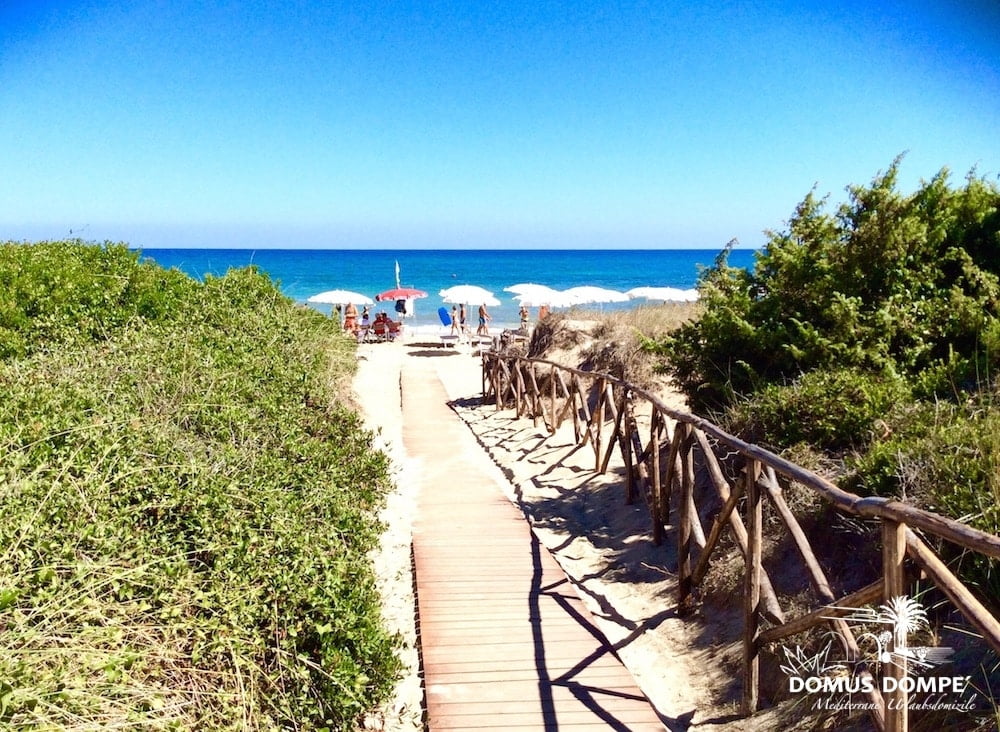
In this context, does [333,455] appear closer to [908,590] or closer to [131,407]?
[131,407]

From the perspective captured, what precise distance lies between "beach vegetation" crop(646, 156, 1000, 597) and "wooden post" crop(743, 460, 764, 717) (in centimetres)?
80

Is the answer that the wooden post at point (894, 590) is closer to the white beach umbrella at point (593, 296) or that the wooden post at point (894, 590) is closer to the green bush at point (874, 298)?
the green bush at point (874, 298)

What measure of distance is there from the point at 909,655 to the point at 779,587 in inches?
63.7

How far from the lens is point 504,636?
474 centimetres

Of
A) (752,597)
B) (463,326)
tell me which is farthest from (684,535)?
(463,326)

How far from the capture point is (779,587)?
4.49m

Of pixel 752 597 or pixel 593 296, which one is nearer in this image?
pixel 752 597

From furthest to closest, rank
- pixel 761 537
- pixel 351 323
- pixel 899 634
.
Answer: pixel 351 323
pixel 761 537
pixel 899 634

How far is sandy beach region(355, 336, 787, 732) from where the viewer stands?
13.3ft

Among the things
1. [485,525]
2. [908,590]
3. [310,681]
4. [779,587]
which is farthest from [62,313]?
[908,590]


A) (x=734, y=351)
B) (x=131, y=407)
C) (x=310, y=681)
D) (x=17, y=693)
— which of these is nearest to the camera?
(x=17, y=693)

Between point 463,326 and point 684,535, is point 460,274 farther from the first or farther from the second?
point 684,535

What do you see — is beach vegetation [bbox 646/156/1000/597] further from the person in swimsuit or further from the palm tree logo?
the person in swimsuit

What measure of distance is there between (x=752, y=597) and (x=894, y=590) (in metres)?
1.22
